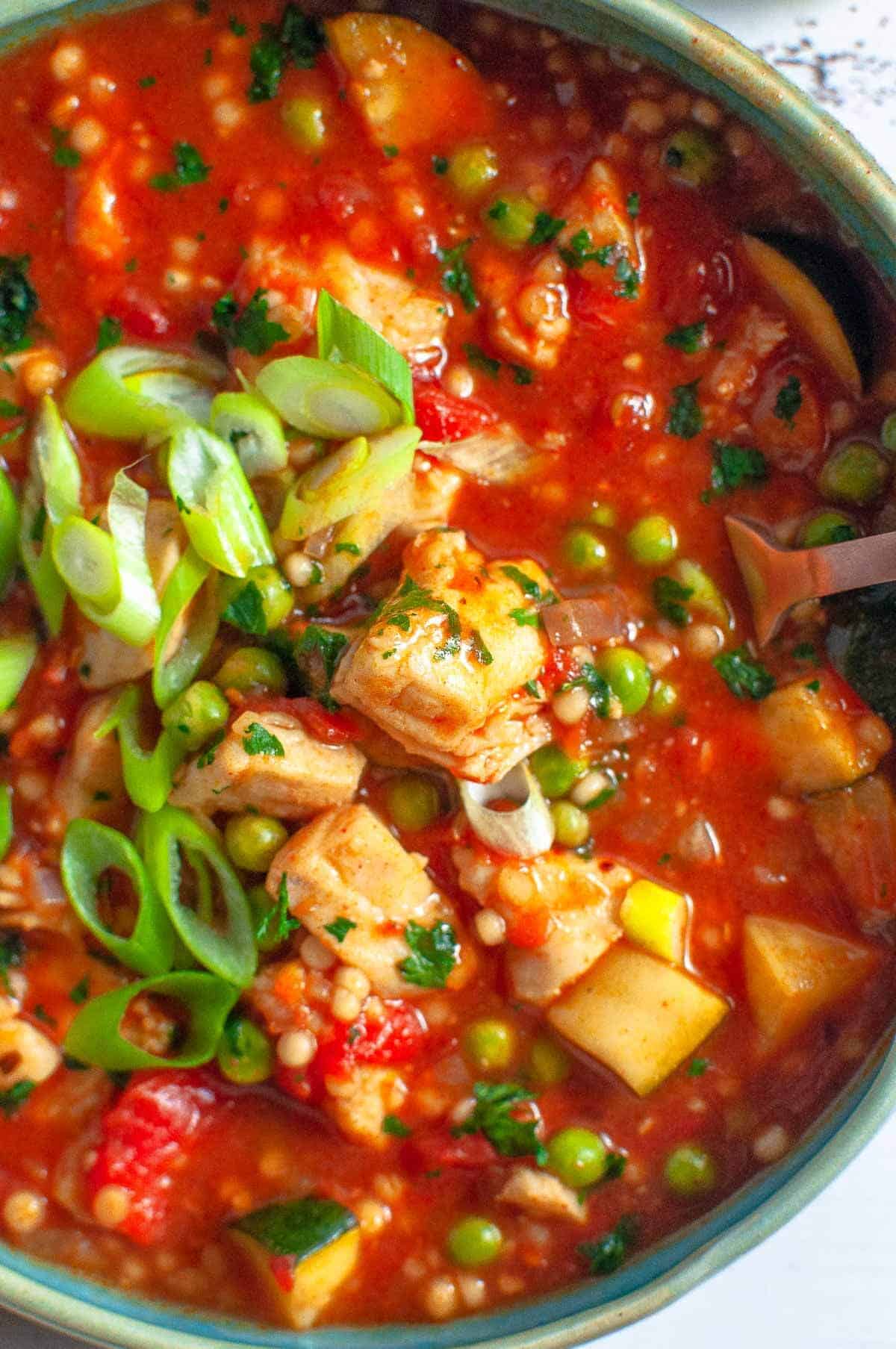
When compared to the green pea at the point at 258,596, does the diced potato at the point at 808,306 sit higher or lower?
higher

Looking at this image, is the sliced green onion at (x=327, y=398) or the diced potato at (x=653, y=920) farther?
the diced potato at (x=653, y=920)

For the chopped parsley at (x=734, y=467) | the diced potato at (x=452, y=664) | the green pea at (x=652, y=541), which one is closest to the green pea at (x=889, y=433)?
the chopped parsley at (x=734, y=467)

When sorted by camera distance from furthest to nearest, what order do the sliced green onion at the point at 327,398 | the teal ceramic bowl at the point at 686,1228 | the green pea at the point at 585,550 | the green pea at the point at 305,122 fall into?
the green pea at the point at 585,550 < the green pea at the point at 305,122 < the sliced green onion at the point at 327,398 < the teal ceramic bowl at the point at 686,1228

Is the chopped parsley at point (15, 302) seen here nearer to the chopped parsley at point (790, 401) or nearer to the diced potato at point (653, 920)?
the chopped parsley at point (790, 401)

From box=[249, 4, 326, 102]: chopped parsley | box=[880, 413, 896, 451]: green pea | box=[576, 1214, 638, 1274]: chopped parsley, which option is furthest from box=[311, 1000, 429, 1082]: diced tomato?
box=[249, 4, 326, 102]: chopped parsley

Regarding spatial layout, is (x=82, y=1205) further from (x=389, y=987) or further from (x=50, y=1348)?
(x=389, y=987)

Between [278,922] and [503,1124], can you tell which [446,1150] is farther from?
[278,922]
